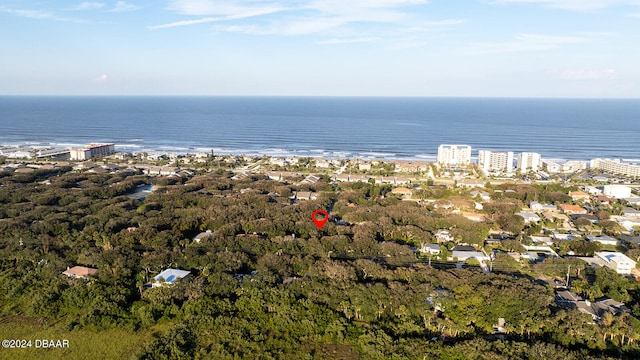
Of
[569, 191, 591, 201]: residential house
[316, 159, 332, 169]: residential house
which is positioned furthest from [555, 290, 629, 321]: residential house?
[316, 159, 332, 169]: residential house

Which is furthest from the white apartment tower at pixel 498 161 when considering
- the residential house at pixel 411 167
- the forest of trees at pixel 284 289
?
the forest of trees at pixel 284 289

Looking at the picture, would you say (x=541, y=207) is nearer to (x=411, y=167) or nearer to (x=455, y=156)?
(x=411, y=167)

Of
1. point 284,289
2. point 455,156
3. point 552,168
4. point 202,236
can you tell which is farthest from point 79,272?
point 552,168

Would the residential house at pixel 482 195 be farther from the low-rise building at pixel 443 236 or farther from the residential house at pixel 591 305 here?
the residential house at pixel 591 305

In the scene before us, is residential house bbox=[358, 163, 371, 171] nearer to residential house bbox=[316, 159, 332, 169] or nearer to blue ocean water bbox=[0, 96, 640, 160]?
residential house bbox=[316, 159, 332, 169]

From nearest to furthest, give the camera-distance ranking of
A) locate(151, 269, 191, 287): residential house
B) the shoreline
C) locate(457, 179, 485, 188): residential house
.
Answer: locate(151, 269, 191, 287): residential house, locate(457, 179, 485, 188): residential house, the shoreline

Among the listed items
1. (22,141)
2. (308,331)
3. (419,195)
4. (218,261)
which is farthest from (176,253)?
(22,141)
